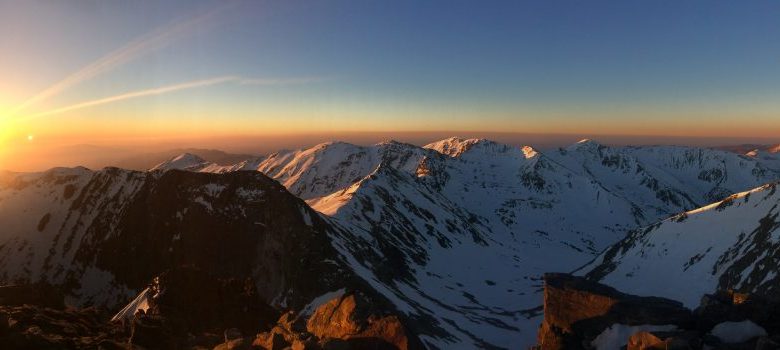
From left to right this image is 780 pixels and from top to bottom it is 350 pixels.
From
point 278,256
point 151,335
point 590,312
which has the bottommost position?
point 278,256

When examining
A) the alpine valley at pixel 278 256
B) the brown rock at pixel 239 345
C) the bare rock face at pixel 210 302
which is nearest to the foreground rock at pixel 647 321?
the brown rock at pixel 239 345

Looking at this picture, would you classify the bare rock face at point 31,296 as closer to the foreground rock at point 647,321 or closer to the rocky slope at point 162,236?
the rocky slope at point 162,236

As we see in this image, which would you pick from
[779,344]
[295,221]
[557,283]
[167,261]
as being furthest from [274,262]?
[779,344]

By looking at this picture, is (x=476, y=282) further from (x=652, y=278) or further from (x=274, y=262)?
(x=274, y=262)

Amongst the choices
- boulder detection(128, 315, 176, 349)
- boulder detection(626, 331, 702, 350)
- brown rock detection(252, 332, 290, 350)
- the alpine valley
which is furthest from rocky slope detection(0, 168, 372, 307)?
boulder detection(626, 331, 702, 350)

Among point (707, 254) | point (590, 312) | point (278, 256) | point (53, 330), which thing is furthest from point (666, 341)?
point (707, 254)

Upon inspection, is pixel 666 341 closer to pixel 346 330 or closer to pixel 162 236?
pixel 346 330

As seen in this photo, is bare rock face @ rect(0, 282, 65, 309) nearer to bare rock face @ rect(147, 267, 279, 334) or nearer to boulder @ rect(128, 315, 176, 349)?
bare rock face @ rect(147, 267, 279, 334)
